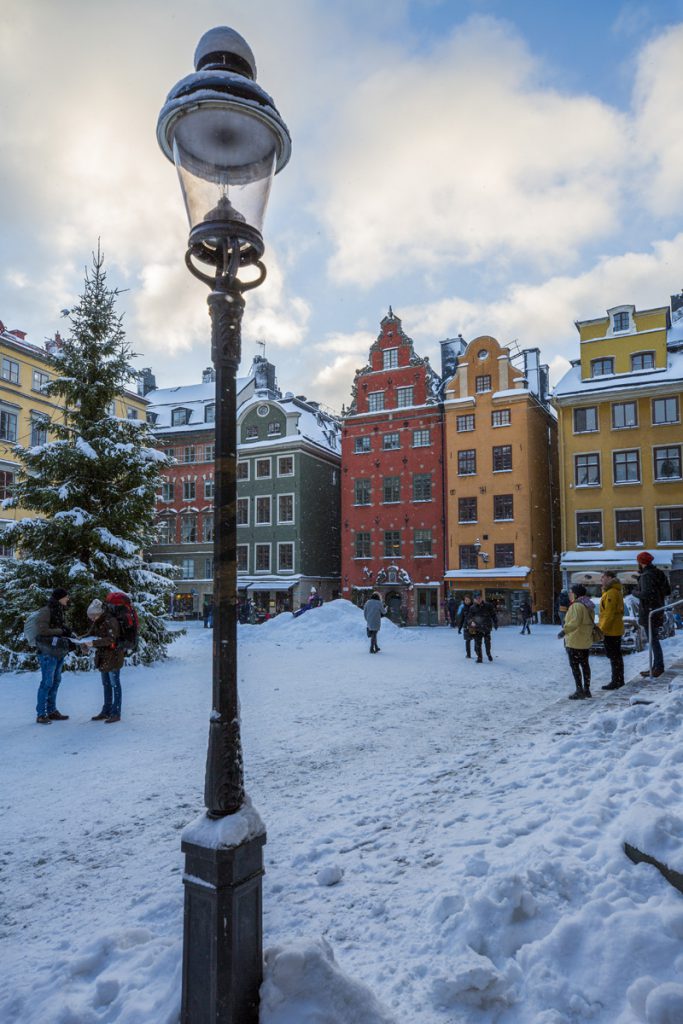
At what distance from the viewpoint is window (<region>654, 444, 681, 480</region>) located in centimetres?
3297

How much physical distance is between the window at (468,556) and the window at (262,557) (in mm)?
13617

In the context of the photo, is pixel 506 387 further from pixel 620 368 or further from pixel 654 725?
pixel 654 725

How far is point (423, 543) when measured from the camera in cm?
3988

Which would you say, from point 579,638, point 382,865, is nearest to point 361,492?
point 579,638

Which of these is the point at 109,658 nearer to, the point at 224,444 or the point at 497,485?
the point at 224,444

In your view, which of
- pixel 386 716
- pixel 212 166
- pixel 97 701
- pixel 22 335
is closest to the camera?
pixel 212 166

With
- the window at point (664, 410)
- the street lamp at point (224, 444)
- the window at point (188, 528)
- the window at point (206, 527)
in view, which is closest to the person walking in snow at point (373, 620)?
the street lamp at point (224, 444)

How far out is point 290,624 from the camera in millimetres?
24203

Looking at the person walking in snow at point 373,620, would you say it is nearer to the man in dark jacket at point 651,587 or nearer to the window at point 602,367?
the man in dark jacket at point 651,587

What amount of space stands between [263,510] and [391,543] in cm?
995

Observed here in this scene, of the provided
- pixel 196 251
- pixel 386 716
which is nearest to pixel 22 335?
pixel 386 716

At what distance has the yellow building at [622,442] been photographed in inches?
1302

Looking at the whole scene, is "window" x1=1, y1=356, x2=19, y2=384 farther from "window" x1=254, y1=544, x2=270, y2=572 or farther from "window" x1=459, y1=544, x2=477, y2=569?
"window" x1=459, y1=544, x2=477, y2=569

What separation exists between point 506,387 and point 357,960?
122 feet
